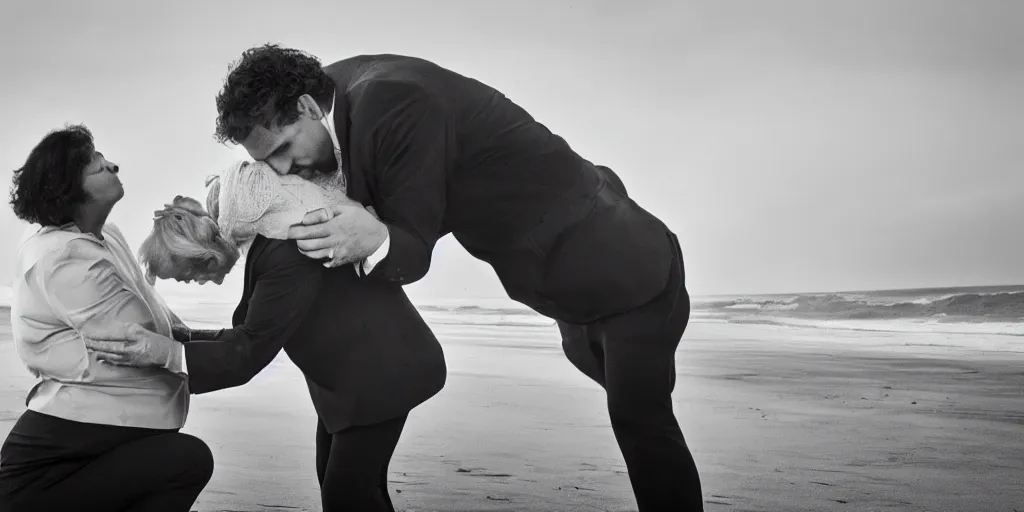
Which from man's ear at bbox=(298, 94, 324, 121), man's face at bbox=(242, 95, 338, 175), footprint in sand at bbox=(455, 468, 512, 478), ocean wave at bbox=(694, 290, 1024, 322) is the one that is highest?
man's ear at bbox=(298, 94, 324, 121)

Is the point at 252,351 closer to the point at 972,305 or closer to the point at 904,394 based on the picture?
the point at 904,394

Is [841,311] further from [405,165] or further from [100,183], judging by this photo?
[100,183]

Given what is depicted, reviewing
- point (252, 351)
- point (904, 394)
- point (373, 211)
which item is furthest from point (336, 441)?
point (904, 394)

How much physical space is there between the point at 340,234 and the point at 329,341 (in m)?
0.26

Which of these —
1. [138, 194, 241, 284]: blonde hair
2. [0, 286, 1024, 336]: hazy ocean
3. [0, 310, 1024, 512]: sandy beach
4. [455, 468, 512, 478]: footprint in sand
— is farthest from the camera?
[0, 286, 1024, 336]: hazy ocean

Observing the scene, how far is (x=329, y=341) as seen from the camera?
183cm

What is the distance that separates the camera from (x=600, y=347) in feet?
6.95

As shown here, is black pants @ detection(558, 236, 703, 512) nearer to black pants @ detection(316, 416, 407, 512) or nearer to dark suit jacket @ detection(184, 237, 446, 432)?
dark suit jacket @ detection(184, 237, 446, 432)

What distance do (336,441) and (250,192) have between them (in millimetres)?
494

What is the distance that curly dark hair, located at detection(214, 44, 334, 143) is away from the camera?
5.60 ft

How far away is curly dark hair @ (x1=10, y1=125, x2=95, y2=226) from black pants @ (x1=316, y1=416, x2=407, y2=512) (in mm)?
628

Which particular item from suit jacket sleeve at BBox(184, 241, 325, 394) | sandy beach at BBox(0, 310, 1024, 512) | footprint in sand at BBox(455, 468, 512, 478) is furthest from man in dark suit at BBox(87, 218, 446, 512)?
footprint in sand at BBox(455, 468, 512, 478)

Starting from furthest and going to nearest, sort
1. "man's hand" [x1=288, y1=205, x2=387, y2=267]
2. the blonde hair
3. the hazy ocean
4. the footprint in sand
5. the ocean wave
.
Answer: the ocean wave → the hazy ocean → the footprint in sand → the blonde hair → "man's hand" [x1=288, y1=205, x2=387, y2=267]

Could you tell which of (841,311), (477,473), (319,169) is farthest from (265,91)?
(841,311)
